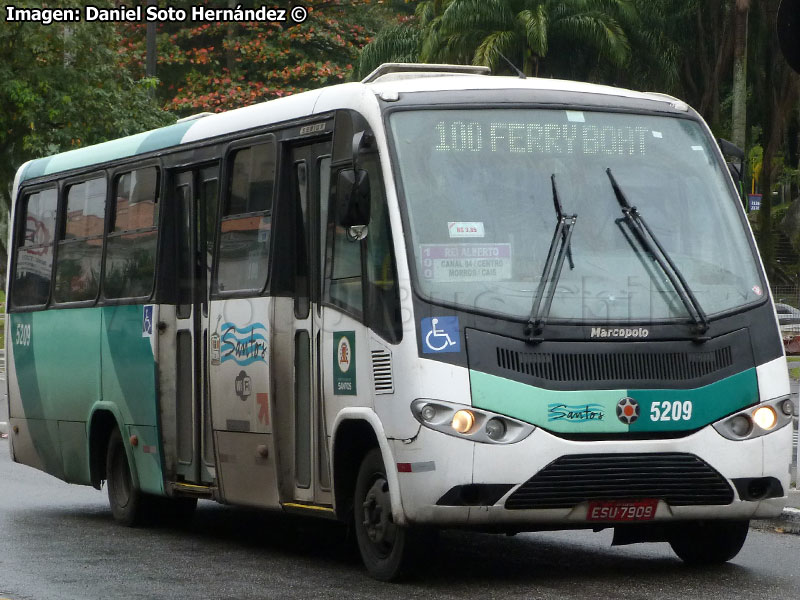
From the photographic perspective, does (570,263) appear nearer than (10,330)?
Yes

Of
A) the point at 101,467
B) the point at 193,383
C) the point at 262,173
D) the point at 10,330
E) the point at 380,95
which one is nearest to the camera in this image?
the point at 380,95

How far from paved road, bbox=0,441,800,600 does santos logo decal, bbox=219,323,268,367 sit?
1281 mm

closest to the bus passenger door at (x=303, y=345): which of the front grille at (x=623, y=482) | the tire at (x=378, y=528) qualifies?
the tire at (x=378, y=528)

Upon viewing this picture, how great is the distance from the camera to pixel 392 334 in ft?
28.9

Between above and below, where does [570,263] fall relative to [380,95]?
below

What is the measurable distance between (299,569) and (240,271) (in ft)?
6.82

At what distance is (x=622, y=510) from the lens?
8695 mm

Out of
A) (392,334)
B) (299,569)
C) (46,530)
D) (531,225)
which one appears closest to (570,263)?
(531,225)

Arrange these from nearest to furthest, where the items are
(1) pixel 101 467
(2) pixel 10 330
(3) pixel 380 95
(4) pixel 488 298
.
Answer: (4) pixel 488 298 → (3) pixel 380 95 → (1) pixel 101 467 → (2) pixel 10 330

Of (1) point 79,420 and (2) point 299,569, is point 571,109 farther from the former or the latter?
(1) point 79,420

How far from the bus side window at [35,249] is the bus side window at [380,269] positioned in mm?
5894

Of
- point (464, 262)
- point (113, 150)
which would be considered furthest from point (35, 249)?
point (464, 262)

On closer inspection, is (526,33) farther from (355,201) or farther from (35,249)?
(355,201)

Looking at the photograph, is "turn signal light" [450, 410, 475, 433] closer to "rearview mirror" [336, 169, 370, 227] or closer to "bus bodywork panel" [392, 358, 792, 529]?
"bus bodywork panel" [392, 358, 792, 529]
